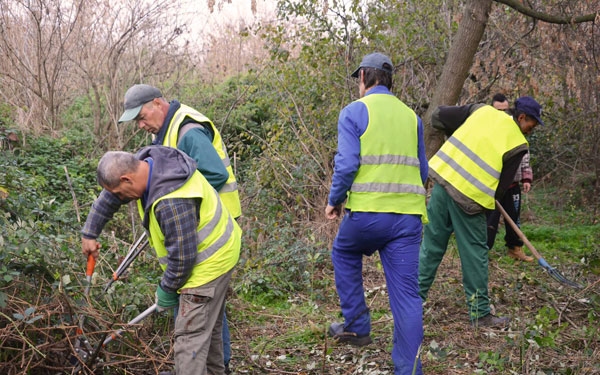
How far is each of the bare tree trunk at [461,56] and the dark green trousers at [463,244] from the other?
214 centimetres

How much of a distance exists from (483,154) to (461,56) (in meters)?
2.48

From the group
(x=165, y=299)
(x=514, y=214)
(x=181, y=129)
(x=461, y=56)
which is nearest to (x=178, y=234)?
(x=165, y=299)

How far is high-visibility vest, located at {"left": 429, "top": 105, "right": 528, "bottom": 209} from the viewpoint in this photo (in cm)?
473

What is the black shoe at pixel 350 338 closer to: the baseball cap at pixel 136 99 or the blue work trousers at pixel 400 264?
the blue work trousers at pixel 400 264

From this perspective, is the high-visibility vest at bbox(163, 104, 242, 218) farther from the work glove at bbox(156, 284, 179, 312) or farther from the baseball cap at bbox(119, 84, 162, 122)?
the work glove at bbox(156, 284, 179, 312)

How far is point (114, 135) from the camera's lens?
1077 cm

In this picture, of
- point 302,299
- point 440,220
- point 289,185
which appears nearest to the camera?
point 440,220

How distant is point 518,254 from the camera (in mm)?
7258

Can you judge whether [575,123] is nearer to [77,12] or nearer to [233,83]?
[233,83]

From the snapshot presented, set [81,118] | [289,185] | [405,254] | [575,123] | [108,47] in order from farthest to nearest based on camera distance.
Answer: [81,118]
[108,47]
[575,123]
[289,185]
[405,254]

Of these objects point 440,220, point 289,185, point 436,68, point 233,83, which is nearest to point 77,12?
point 233,83

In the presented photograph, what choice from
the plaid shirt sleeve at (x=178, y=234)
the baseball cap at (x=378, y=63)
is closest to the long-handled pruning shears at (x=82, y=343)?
the plaid shirt sleeve at (x=178, y=234)

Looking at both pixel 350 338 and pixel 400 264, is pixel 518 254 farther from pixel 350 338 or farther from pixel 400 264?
pixel 400 264

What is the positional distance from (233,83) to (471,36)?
7.08 m
